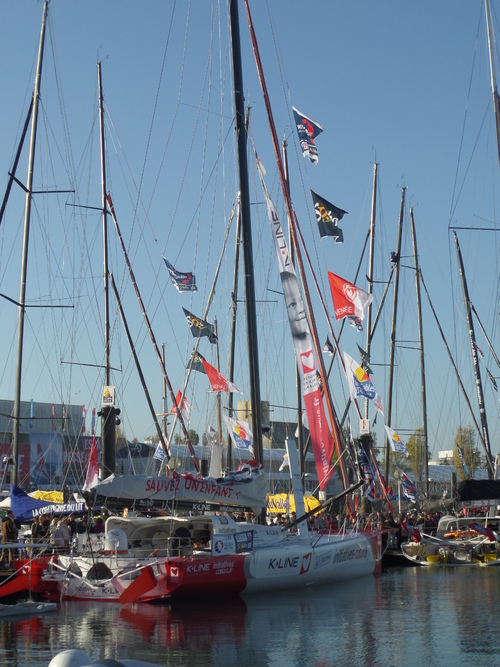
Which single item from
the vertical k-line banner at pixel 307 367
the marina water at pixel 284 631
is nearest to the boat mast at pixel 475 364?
the marina water at pixel 284 631

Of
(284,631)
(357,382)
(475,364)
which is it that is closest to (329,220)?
(357,382)

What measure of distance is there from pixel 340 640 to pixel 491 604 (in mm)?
6361

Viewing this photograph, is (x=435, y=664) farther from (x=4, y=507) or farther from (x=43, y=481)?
(x=43, y=481)

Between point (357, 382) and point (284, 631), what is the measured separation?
15.1 meters

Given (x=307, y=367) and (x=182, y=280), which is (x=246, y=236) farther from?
(x=182, y=280)

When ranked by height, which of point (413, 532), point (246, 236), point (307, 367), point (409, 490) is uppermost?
point (246, 236)

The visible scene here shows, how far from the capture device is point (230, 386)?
1302 inches

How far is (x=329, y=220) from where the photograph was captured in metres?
26.9

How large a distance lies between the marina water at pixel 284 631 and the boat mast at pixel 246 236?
15.8 feet

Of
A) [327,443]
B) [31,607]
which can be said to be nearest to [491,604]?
[327,443]

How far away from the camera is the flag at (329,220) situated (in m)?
26.9

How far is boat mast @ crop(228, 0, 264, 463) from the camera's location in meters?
22.2

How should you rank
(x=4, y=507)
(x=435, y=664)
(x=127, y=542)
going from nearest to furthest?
(x=435, y=664)
(x=127, y=542)
(x=4, y=507)

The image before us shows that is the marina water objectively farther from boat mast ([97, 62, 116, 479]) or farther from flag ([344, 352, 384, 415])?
flag ([344, 352, 384, 415])
